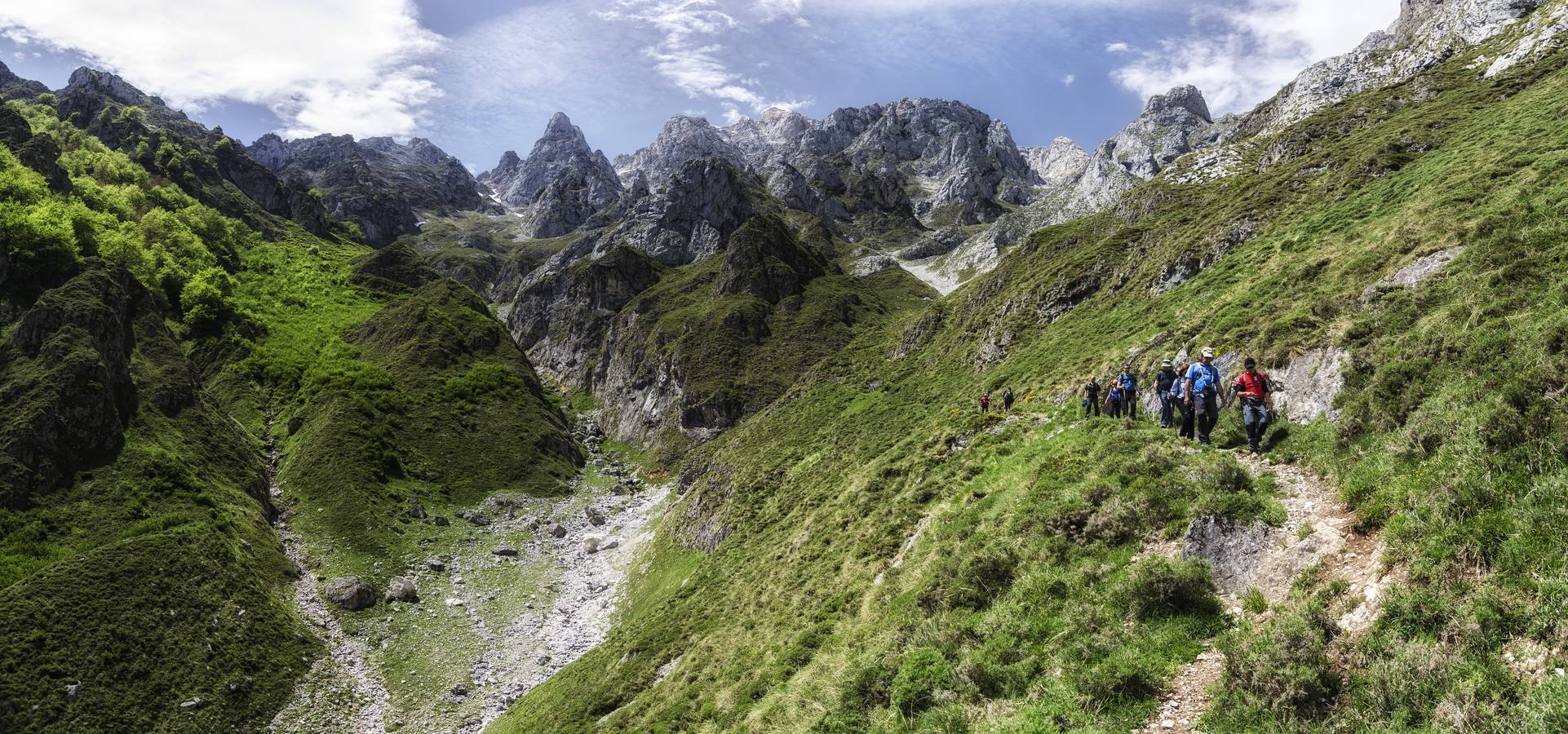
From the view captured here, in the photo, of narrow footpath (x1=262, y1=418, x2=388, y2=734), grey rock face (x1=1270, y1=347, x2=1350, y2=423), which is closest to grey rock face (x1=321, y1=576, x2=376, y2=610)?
narrow footpath (x1=262, y1=418, x2=388, y2=734)

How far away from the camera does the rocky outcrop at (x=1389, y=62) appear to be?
9044 cm

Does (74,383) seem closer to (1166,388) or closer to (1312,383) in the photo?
(1166,388)

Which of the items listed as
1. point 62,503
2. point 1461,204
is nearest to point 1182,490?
point 1461,204

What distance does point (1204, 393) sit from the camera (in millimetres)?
18078

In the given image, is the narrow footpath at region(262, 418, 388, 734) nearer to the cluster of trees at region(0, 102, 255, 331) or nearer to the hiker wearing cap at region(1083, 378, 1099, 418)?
the cluster of trees at region(0, 102, 255, 331)

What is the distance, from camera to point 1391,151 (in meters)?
41.1

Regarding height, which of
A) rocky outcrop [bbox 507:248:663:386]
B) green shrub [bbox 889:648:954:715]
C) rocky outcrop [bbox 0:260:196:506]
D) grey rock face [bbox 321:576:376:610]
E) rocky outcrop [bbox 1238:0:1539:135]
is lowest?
grey rock face [bbox 321:576:376:610]

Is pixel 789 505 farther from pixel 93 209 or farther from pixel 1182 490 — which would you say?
pixel 93 209

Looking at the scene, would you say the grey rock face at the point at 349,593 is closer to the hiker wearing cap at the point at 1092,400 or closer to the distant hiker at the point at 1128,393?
the hiker wearing cap at the point at 1092,400

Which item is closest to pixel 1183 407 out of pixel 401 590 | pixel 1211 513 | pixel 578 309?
pixel 1211 513

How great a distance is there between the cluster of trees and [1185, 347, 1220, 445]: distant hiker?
96511 mm

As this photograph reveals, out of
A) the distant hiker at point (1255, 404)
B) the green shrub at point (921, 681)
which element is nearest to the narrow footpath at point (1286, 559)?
the distant hiker at point (1255, 404)

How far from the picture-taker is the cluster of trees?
208ft

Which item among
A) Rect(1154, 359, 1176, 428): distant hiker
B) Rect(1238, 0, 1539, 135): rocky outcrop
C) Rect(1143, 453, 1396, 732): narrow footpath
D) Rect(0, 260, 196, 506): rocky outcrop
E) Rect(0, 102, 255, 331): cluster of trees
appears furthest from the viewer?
Rect(1238, 0, 1539, 135): rocky outcrop
